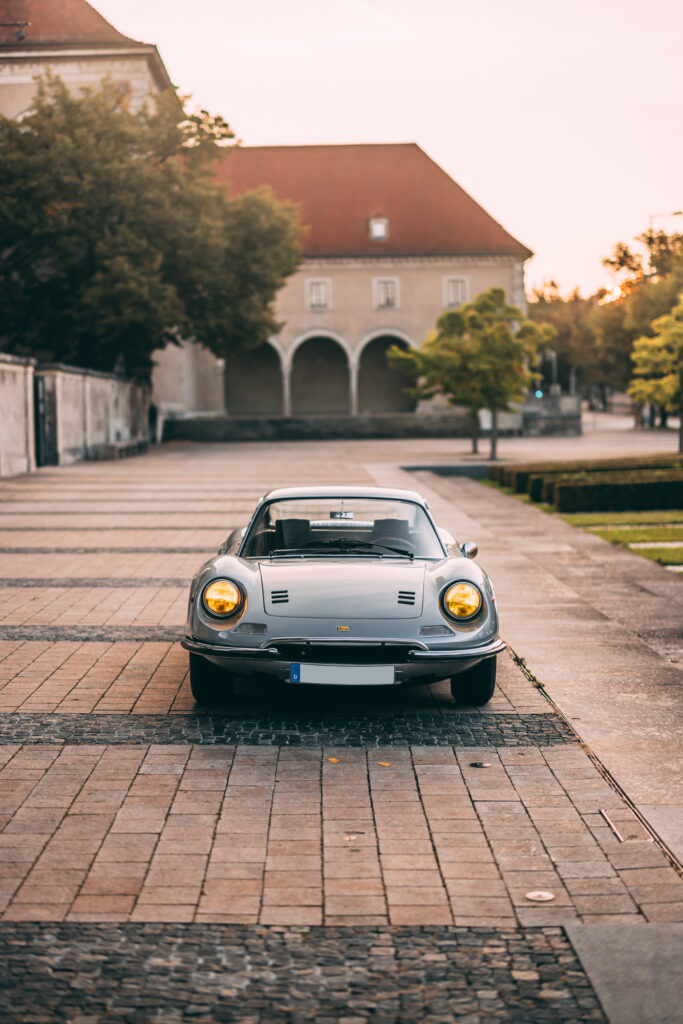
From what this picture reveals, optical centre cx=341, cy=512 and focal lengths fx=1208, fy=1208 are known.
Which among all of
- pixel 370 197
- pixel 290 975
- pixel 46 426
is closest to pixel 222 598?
pixel 290 975

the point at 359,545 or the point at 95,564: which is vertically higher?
the point at 359,545

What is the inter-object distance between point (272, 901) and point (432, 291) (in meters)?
59.2

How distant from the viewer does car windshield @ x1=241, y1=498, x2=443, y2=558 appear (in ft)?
24.2

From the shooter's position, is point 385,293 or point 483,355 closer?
point 483,355

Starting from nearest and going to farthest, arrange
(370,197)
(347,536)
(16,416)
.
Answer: (347,536)
(16,416)
(370,197)

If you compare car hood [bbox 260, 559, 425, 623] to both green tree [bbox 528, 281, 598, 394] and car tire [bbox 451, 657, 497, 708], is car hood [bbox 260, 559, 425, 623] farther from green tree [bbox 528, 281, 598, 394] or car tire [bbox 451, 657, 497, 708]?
green tree [bbox 528, 281, 598, 394]

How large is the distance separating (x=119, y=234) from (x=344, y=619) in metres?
33.0

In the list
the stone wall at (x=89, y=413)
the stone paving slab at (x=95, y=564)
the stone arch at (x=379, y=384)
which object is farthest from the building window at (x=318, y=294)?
the stone paving slab at (x=95, y=564)

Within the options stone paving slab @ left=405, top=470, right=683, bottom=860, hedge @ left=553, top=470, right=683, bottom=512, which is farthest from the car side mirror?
hedge @ left=553, top=470, right=683, bottom=512

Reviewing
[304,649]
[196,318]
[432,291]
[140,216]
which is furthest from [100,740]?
[432,291]

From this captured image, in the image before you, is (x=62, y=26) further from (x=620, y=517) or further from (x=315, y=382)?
(x=620, y=517)

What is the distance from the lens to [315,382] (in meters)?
65.8

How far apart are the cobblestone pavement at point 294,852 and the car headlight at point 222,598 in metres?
0.60

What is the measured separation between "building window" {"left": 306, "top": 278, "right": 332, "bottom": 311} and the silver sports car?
55961 mm
